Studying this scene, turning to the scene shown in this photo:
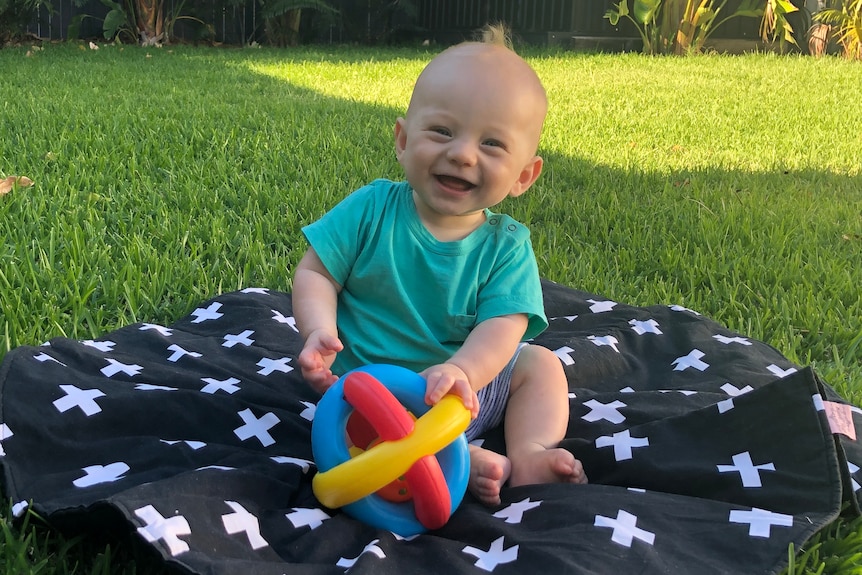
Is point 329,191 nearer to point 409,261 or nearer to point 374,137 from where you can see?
point 374,137

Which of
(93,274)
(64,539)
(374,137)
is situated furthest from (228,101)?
(64,539)

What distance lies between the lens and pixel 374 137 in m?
4.71

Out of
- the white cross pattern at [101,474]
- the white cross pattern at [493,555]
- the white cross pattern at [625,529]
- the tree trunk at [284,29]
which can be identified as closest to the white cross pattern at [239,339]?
the white cross pattern at [101,474]

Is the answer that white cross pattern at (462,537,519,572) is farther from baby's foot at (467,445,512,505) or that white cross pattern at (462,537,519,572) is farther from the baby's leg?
the baby's leg

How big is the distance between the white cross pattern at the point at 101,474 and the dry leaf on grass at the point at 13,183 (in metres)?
1.90

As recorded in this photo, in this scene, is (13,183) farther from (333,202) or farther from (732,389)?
(732,389)

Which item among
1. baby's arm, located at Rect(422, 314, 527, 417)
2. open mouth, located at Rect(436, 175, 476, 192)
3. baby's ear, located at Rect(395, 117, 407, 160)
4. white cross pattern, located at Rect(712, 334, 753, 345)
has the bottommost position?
white cross pattern, located at Rect(712, 334, 753, 345)

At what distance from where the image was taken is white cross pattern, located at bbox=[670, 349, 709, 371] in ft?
7.55

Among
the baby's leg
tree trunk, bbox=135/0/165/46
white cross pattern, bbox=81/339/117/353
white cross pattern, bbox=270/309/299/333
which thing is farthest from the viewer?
tree trunk, bbox=135/0/165/46

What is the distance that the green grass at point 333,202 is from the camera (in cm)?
246

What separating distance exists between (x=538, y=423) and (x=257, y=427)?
605 mm

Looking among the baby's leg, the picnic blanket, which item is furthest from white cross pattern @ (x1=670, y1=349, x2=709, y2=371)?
the baby's leg

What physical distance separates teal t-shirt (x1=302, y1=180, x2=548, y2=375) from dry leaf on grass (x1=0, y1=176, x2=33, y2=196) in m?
1.81

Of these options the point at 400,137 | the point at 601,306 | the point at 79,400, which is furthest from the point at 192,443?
the point at 601,306
